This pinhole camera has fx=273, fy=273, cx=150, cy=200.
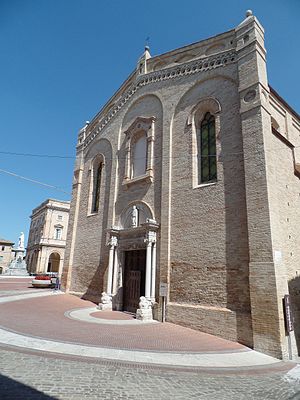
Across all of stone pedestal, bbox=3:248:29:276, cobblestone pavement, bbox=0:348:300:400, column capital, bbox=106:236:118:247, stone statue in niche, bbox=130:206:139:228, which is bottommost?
cobblestone pavement, bbox=0:348:300:400

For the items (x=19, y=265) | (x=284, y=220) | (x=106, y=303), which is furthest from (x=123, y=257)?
(x=19, y=265)

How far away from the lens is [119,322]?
35.0 feet

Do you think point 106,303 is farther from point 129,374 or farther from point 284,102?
point 284,102

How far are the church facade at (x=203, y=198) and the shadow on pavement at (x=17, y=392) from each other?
6279 mm

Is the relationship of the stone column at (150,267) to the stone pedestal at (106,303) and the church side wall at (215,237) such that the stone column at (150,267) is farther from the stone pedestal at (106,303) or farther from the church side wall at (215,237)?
the stone pedestal at (106,303)

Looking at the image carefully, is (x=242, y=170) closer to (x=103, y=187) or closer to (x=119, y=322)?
(x=119, y=322)

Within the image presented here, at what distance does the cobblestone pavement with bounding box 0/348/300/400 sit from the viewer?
4598 millimetres

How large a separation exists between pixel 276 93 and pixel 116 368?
13239mm

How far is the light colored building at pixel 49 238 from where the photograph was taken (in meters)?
46.2

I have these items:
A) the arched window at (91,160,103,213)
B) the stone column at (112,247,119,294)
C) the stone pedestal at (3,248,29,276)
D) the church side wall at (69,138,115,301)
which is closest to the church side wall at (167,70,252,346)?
the stone column at (112,247,119,294)

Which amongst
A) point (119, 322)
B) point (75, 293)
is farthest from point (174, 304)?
point (75, 293)

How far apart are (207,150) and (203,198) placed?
2.38 metres

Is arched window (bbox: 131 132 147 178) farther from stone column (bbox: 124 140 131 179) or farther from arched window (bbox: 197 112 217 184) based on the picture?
arched window (bbox: 197 112 217 184)

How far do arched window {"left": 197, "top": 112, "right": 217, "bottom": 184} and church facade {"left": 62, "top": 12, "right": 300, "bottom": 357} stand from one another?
2.0 inches
